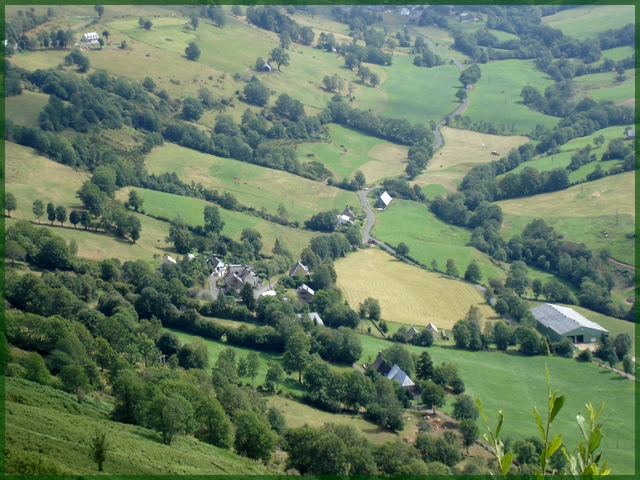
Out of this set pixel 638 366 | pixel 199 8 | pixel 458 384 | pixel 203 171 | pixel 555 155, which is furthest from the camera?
pixel 199 8

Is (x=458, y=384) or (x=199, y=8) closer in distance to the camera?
(x=458, y=384)

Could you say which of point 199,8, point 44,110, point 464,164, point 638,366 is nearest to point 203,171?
point 44,110

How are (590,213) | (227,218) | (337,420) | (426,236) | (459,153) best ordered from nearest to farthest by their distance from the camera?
(337,420) < (227,218) < (426,236) < (590,213) < (459,153)

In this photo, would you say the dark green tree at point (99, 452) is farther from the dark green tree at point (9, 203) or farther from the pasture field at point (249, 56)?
the pasture field at point (249, 56)

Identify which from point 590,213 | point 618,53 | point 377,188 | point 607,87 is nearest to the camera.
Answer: point 590,213

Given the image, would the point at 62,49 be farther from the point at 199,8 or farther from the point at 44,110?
the point at 199,8

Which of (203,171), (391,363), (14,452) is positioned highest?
(14,452)

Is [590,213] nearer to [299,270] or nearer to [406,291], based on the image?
[406,291]

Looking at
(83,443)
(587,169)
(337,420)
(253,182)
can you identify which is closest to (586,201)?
(587,169)
